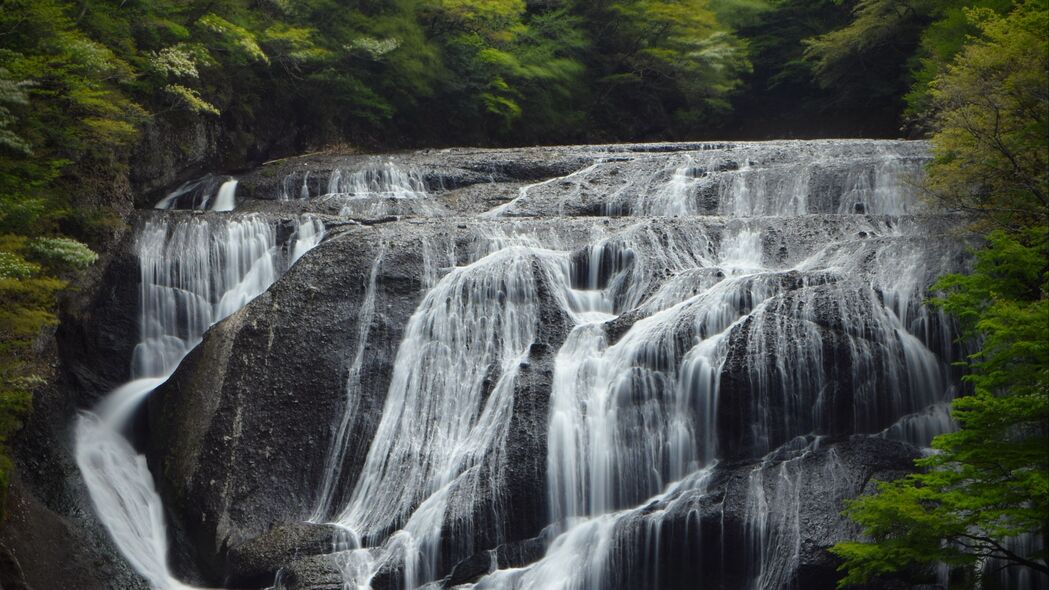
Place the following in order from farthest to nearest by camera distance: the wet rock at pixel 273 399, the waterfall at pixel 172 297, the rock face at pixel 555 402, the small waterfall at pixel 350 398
→ the waterfall at pixel 172 297 → the small waterfall at pixel 350 398 → the wet rock at pixel 273 399 → the rock face at pixel 555 402

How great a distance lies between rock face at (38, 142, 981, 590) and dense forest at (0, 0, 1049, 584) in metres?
1.08

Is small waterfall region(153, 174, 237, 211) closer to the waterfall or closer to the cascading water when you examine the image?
the waterfall

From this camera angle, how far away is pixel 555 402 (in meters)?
13.0

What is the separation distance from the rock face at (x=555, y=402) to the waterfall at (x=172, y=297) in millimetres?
316

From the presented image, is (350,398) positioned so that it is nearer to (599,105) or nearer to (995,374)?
(995,374)

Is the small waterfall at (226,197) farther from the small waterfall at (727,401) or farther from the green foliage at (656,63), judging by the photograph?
the green foliage at (656,63)

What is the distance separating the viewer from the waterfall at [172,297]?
47.3 ft

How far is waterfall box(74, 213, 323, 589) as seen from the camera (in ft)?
47.3

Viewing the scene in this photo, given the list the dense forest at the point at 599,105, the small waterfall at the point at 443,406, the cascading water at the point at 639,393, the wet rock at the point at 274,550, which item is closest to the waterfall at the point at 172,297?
the dense forest at the point at 599,105

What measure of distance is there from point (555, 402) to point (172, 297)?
7.39 metres

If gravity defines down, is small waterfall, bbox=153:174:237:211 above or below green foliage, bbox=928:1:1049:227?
above

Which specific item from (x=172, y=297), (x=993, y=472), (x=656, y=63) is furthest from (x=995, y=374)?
(x=656, y=63)

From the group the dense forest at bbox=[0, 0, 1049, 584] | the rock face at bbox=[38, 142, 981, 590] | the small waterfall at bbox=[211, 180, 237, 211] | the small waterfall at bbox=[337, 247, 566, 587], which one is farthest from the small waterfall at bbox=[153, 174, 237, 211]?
the small waterfall at bbox=[337, 247, 566, 587]

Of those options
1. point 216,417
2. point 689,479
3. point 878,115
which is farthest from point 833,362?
point 878,115
